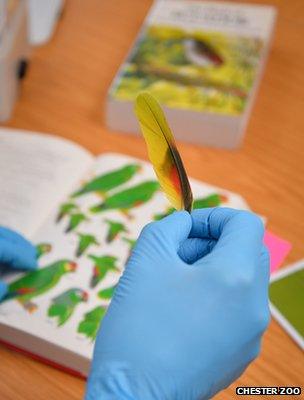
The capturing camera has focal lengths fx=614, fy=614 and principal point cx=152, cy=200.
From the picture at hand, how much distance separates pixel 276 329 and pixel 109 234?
0.26 metres

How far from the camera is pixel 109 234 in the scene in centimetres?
85

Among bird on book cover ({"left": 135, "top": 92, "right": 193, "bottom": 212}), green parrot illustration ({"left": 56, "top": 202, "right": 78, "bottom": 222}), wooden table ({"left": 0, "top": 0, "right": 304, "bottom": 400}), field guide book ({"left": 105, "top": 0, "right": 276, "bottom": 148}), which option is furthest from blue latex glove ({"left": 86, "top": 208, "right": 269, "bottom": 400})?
field guide book ({"left": 105, "top": 0, "right": 276, "bottom": 148})

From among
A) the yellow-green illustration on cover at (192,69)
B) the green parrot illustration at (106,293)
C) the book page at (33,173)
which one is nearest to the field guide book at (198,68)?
the yellow-green illustration on cover at (192,69)

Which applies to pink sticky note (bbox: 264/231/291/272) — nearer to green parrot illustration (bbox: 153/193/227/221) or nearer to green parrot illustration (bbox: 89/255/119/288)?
green parrot illustration (bbox: 153/193/227/221)

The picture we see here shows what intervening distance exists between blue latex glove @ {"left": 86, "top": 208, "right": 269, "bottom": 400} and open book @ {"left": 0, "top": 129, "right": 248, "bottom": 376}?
6.0 inches

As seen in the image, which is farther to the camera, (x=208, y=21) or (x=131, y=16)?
(x=131, y=16)

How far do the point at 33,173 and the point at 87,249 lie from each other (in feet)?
0.59

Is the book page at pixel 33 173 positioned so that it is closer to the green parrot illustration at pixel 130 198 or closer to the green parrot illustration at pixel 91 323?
the green parrot illustration at pixel 130 198

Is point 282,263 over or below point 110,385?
below

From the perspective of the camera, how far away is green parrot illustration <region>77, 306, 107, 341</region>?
72 centimetres

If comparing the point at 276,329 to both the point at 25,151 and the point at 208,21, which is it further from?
the point at 208,21

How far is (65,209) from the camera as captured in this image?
881 mm

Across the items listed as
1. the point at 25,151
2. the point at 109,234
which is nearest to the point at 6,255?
the point at 109,234

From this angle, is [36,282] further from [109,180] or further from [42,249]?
[109,180]
